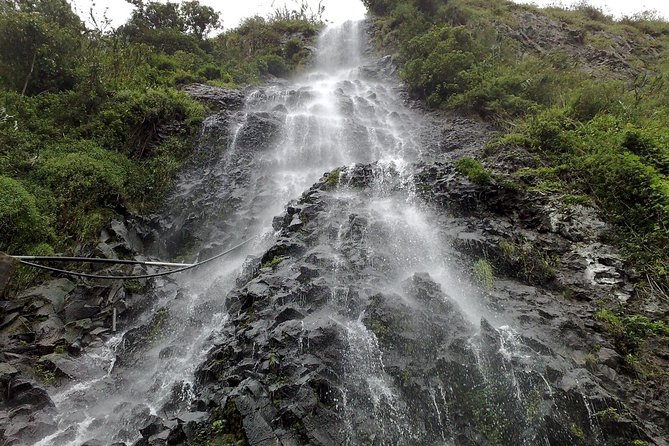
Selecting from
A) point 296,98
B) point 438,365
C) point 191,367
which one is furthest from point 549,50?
point 191,367

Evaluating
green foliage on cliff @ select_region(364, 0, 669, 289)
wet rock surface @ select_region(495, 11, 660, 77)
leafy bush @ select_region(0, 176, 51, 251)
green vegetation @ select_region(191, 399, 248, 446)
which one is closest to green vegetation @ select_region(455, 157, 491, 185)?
green foliage on cliff @ select_region(364, 0, 669, 289)

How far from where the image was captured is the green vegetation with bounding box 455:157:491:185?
9656 mm

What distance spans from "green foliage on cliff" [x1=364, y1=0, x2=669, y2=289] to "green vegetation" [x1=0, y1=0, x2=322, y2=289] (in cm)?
1009

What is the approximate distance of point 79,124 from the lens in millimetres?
12492

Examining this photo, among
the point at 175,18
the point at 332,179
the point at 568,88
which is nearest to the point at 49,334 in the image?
the point at 332,179

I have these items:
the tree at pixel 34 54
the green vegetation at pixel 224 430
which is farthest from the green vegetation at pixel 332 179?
the tree at pixel 34 54

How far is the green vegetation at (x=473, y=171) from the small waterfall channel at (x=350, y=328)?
1.36 metres

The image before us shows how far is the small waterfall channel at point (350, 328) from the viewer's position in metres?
5.70

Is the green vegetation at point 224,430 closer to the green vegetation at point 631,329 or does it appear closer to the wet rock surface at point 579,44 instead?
the green vegetation at point 631,329

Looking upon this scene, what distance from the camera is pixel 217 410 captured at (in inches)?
225

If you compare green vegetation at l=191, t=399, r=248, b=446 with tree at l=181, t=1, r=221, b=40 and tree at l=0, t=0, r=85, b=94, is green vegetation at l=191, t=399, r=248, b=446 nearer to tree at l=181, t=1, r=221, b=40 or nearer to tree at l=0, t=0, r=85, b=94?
tree at l=0, t=0, r=85, b=94

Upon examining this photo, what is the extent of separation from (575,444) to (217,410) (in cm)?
496

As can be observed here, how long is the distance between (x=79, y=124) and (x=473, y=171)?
39.5 feet

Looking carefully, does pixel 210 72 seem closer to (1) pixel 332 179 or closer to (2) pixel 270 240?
(1) pixel 332 179
